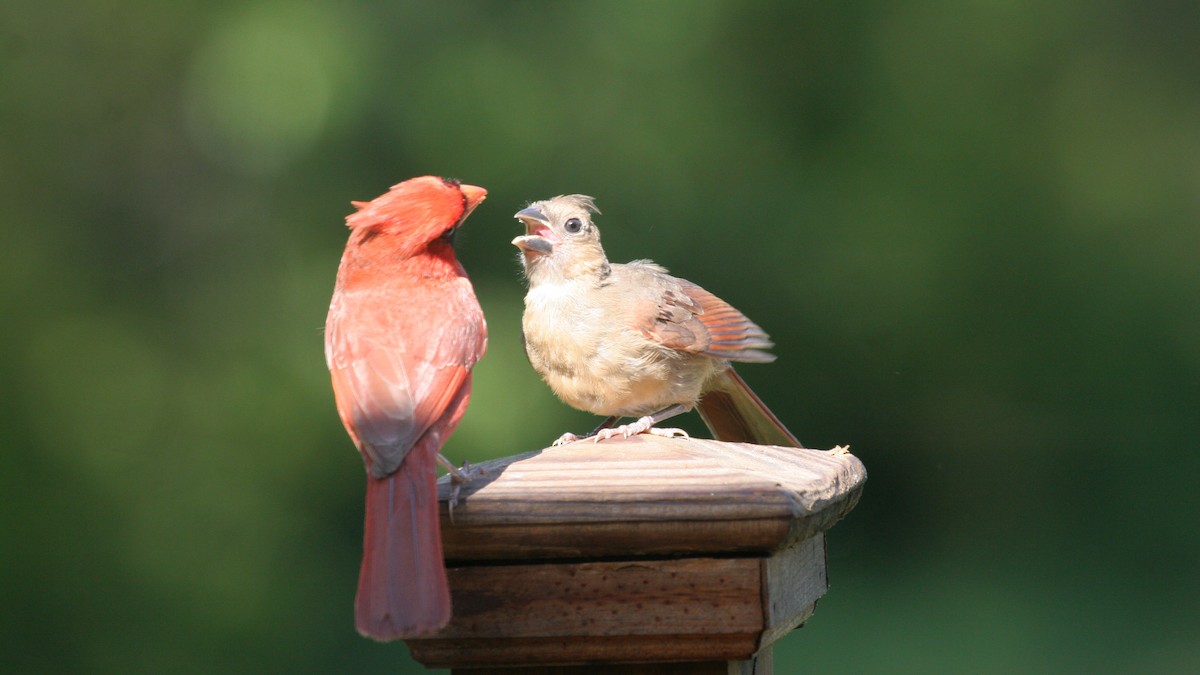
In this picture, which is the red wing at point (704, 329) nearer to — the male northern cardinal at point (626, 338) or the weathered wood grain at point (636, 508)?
the male northern cardinal at point (626, 338)

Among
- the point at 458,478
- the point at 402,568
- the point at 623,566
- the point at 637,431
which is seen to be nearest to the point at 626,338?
the point at 637,431

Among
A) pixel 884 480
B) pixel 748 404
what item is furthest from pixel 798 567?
pixel 884 480

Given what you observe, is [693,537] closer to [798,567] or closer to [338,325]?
[798,567]

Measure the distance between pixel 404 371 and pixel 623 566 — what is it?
55cm

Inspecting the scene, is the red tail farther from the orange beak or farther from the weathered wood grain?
the orange beak

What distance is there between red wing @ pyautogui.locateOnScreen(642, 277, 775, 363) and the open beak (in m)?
0.30

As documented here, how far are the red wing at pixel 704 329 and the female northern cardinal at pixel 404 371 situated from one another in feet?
2.03

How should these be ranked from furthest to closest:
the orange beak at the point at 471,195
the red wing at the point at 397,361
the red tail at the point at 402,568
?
the orange beak at the point at 471,195, the red wing at the point at 397,361, the red tail at the point at 402,568

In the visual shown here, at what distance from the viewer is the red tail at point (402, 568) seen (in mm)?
1494

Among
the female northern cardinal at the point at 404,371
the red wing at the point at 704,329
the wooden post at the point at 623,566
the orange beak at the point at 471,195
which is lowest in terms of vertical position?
the red wing at the point at 704,329

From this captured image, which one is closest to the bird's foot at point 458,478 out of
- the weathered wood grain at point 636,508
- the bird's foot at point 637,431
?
the weathered wood grain at point 636,508

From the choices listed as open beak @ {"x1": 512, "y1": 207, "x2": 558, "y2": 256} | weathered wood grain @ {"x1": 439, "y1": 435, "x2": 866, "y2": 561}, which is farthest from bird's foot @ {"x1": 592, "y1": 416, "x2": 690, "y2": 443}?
open beak @ {"x1": 512, "y1": 207, "x2": 558, "y2": 256}

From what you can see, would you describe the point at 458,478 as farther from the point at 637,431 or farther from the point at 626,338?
the point at 626,338

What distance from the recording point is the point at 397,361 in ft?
6.69
